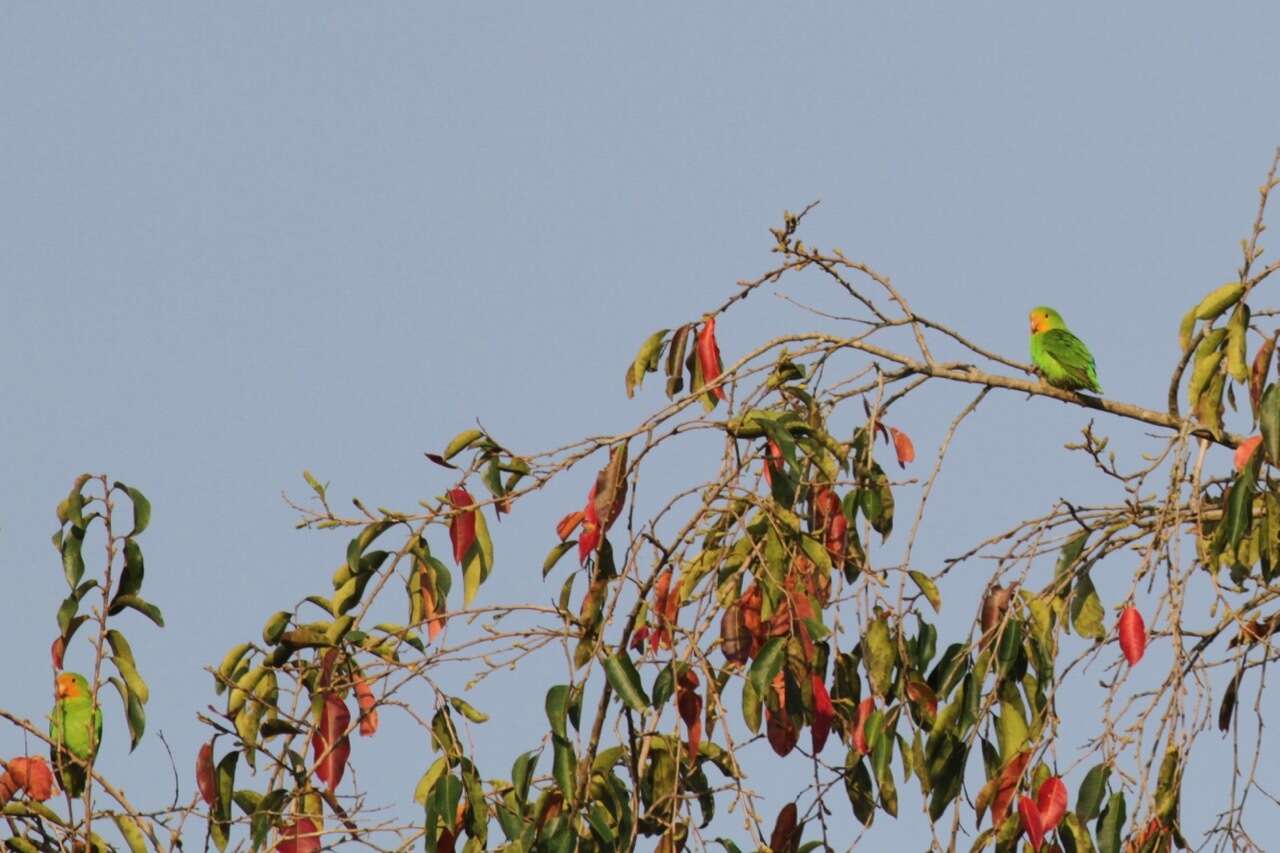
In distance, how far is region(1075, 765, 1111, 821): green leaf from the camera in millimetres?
3053

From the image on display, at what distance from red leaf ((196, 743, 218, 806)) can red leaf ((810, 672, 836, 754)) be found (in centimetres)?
106

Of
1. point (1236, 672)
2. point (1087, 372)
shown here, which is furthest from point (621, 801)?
point (1087, 372)

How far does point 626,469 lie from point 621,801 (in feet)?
1.90

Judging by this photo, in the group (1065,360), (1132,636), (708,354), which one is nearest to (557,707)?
(1132,636)

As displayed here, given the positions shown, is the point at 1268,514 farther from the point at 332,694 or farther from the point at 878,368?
the point at 332,694

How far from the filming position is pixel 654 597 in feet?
11.7

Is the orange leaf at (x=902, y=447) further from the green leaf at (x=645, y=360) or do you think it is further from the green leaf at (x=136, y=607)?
the green leaf at (x=136, y=607)

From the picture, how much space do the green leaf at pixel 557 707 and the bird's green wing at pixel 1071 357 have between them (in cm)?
296

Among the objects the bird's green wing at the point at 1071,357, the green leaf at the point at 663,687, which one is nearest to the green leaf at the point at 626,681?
the green leaf at the point at 663,687

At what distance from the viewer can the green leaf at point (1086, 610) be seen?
3.46 meters

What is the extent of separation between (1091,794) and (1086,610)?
50 centimetres

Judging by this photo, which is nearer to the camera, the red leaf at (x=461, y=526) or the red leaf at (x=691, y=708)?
the red leaf at (x=691, y=708)

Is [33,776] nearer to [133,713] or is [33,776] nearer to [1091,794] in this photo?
[133,713]

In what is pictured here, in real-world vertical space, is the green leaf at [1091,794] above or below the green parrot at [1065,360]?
below
